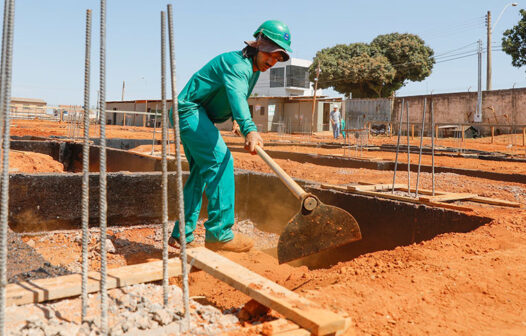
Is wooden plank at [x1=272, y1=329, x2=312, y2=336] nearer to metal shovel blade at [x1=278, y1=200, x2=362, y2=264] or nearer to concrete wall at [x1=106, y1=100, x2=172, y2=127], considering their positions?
metal shovel blade at [x1=278, y1=200, x2=362, y2=264]

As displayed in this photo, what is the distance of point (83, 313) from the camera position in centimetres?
165

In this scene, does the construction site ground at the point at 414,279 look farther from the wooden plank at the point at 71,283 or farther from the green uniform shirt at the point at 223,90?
the green uniform shirt at the point at 223,90

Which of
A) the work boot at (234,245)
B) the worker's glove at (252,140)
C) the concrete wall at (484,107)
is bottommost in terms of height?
the work boot at (234,245)

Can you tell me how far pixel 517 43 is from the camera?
26500 mm

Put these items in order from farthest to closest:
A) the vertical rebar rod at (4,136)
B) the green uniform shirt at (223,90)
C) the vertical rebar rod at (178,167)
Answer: the green uniform shirt at (223,90) < the vertical rebar rod at (178,167) < the vertical rebar rod at (4,136)

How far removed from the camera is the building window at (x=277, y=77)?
176 ft

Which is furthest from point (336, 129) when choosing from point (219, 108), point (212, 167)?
point (212, 167)

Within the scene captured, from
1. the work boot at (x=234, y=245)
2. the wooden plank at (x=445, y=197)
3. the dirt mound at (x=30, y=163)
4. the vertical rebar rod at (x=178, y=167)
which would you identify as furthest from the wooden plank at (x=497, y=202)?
the dirt mound at (x=30, y=163)

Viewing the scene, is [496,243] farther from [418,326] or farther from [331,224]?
[418,326]

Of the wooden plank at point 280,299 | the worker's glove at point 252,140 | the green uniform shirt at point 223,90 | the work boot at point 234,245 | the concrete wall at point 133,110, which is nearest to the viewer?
the wooden plank at point 280,299

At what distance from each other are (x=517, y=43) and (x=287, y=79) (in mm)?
30228

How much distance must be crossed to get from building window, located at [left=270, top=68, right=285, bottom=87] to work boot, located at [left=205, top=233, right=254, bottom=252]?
51358mm

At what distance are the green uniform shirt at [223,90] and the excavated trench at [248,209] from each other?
147 centimetres

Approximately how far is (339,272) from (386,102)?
28.5 meters
